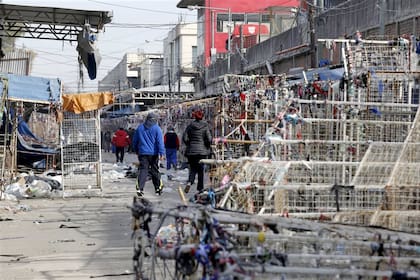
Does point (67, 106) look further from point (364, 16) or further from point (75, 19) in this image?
point (364, 16)

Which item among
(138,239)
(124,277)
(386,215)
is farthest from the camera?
(124,277)

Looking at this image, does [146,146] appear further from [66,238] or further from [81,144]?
[66,238]

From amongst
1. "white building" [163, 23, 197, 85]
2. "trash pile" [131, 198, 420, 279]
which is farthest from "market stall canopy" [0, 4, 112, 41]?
"white building" [163, 23, 197, 85]

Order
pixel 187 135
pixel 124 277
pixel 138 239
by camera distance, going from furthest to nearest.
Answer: pixel 187 135 < pixel 124 277 < pixel 138 239

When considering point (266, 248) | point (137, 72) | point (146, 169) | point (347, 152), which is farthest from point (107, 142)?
point (266, 248)

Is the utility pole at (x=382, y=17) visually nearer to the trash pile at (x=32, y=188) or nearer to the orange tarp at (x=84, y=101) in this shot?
the orange tarp at (x=84, y=101)

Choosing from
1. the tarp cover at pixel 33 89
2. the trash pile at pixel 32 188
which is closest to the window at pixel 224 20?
the trash pile at pixel 32 188

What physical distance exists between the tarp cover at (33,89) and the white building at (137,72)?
54.1 metres

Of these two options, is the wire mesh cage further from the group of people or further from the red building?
the red building

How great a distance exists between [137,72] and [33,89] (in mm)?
74546

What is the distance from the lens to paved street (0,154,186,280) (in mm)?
8422

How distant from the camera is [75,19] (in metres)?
20.3

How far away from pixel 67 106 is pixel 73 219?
14.6 feet

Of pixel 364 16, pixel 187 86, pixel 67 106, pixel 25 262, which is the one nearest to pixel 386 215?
pixel 25 262
